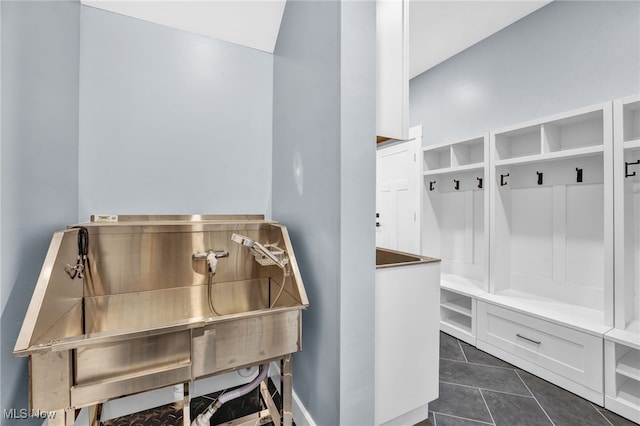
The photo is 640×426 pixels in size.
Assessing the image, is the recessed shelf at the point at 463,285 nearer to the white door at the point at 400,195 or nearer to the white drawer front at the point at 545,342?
the white drawer front at the point at 545,342

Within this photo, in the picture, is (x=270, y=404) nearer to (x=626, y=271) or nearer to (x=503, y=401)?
(x=503, y=401)

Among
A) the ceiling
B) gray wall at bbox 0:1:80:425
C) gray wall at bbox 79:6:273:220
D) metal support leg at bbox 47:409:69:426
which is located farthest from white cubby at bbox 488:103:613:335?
gray wall at bbox 0:1:80:425

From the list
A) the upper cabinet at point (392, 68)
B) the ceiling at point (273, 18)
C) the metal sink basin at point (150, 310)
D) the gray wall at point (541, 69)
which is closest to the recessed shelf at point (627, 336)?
the gray wall at point (541, 69)

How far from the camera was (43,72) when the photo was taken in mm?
1070

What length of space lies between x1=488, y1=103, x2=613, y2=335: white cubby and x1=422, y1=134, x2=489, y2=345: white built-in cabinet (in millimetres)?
194

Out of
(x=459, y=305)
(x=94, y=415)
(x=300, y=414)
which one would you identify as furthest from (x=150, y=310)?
(x=459, y=305)

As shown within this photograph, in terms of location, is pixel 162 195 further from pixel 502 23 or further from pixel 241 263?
pixel 502 23

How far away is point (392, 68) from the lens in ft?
4.49

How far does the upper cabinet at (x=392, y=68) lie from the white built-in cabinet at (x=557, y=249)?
4.73 feet

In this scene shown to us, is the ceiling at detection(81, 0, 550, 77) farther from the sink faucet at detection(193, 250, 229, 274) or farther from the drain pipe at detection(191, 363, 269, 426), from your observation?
the drain pipe at detection(191, 363, 269, 426)

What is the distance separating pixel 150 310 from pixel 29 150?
32.4 inches

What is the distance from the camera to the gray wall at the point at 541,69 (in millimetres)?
1918

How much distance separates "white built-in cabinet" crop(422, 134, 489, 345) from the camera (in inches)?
99.7

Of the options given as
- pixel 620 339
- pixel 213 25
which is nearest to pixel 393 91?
pixel 213 25
